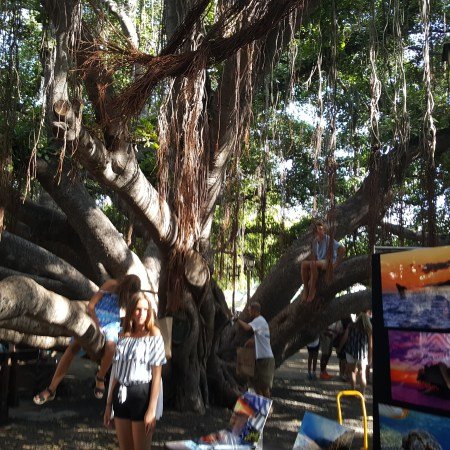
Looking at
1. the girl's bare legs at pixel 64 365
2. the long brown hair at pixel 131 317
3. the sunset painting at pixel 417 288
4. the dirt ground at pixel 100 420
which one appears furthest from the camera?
the dirt ground at pixel 100 420

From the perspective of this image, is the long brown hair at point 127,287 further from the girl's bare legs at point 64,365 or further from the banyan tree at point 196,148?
the girl's bare legs at point 64,365

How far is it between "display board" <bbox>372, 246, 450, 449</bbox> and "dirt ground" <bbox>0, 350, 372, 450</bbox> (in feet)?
7.86

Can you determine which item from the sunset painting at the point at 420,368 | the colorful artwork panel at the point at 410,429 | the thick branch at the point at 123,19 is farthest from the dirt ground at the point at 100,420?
the thick branch at the point at 123,19

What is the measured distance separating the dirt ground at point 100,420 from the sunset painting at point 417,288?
260 centimetres

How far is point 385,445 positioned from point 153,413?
1.36m

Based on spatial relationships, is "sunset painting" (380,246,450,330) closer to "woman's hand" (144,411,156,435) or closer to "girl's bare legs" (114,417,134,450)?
"woman's hand" (144,411,156,435)

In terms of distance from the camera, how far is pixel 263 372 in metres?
7.46

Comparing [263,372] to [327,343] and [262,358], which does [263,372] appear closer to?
[262,358]

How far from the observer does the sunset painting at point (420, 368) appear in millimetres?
3400

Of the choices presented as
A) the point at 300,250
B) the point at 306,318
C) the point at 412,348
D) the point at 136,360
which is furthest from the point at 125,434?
the point at 300,250

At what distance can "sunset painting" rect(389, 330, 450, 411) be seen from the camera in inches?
134

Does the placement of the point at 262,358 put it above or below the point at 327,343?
below

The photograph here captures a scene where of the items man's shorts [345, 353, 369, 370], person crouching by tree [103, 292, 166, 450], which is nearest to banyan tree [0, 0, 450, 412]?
man's shorts [345, 353, 369, 370]

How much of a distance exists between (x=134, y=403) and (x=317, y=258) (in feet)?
13.3
